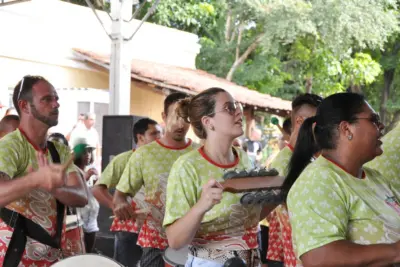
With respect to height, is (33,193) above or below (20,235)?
above

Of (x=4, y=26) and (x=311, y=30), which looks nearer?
(x=4, y=26)

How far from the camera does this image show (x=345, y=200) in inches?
108

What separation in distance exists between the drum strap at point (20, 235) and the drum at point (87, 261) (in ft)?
1.12

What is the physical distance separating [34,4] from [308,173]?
12579 millimetres

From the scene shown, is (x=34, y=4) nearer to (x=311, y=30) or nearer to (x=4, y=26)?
(x=4, y=26)

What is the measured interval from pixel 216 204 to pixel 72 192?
0.92m

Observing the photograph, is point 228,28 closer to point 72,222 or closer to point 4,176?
point 72,222

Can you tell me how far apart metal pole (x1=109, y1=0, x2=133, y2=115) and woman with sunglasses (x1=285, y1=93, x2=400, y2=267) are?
818 cm

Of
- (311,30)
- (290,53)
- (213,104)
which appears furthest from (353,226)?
(290,53)

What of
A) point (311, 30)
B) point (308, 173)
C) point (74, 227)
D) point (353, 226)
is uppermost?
point (311, 30)

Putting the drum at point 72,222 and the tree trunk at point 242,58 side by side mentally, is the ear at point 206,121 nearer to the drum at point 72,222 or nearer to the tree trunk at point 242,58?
the drum at point 72,222

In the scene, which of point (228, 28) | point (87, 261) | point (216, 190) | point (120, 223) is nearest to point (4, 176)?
point (87, 261)

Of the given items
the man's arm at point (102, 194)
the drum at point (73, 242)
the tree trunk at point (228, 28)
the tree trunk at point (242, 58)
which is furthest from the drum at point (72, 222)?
the tree trunk at point (228, 28)

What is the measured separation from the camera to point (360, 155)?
2873 mm
